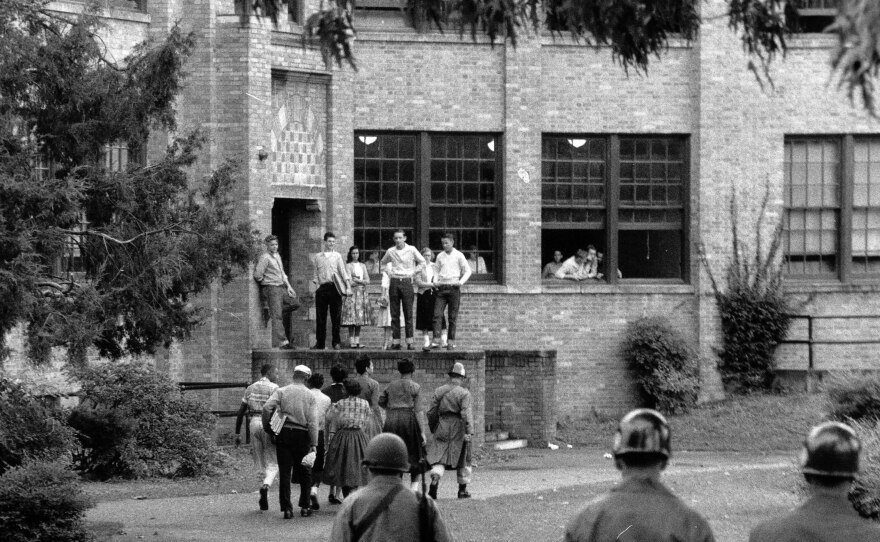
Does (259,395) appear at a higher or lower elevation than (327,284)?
lower

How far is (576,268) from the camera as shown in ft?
89.1

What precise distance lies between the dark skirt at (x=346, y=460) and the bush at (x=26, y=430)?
3.05 metres

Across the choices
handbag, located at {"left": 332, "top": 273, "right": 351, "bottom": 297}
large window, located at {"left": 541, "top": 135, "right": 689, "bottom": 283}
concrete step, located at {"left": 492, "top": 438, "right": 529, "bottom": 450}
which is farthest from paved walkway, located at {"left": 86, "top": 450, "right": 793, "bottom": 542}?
large window, located at {"left": 541, "top": 135, "right": 689, "bottom": 283}

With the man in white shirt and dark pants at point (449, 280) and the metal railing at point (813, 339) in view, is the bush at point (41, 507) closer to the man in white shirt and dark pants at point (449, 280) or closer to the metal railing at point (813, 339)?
the man in white shirt and dark pants at point (449, 280)

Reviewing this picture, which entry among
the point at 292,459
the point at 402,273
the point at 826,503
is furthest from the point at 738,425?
the point at 826,503

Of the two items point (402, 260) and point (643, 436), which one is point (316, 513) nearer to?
point (402, 260)

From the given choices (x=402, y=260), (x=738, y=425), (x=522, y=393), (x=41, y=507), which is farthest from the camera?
(x=738, y=425)

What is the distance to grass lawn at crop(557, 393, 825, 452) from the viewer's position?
950 inches

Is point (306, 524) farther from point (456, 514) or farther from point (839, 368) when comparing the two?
point (839, 368)

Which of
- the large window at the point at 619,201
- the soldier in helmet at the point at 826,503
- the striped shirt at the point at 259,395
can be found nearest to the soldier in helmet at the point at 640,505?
the soldier in helmet at the point at 826,503

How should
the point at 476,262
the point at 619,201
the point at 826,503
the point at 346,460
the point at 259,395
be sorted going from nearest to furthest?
the point at 826,503, the point at 346,460, the point at 259,395, the point at 476,262, the point at 619,201

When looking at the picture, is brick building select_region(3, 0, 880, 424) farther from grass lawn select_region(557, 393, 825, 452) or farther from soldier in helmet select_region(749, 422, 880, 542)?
Answer: soldier in helmet select_region(749, 422, 880, 542)

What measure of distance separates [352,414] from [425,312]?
783cm

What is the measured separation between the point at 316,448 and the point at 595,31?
27.5 feet
